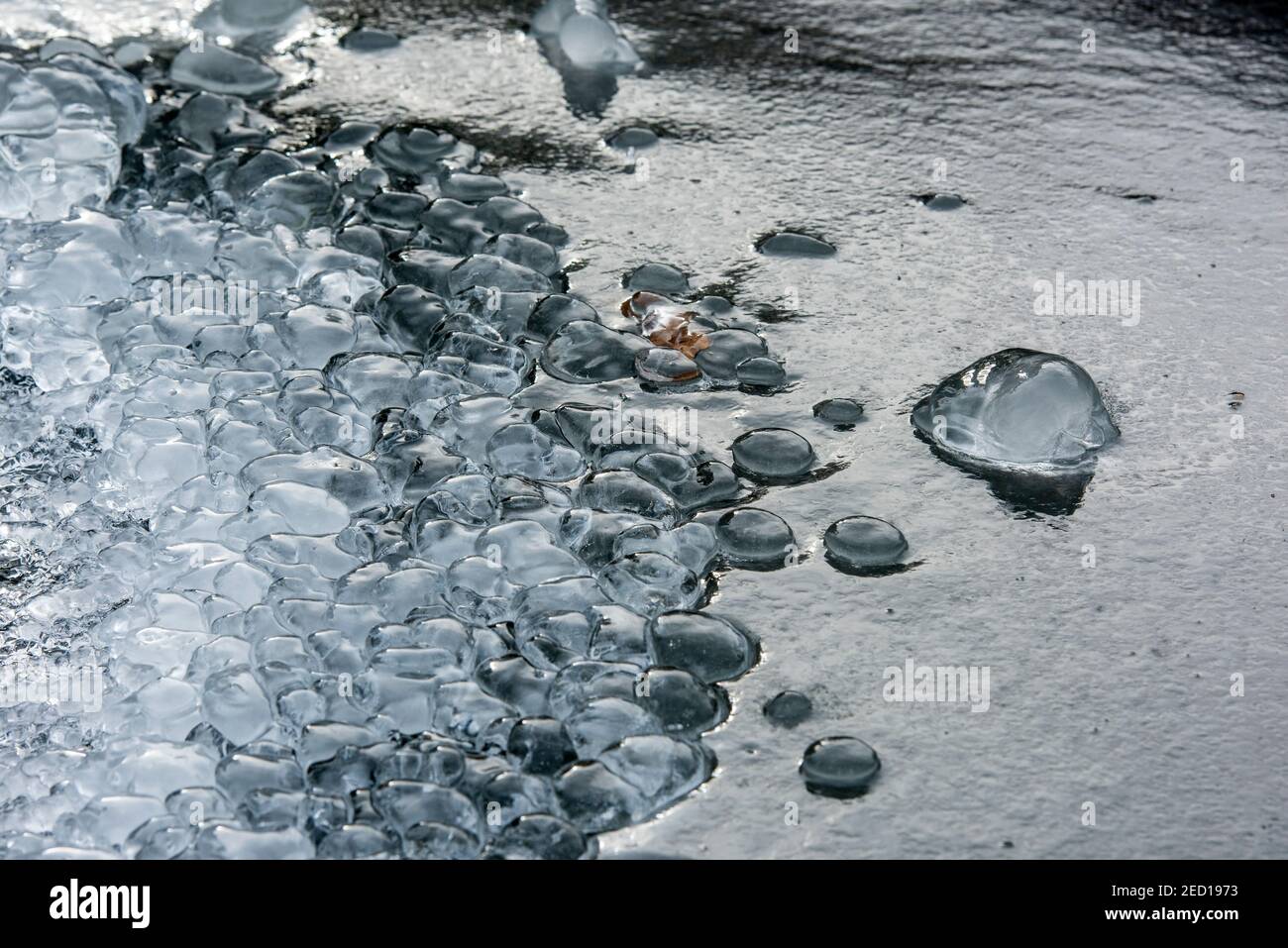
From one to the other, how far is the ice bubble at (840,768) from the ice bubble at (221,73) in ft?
7.02

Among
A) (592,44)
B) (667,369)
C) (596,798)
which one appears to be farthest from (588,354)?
(592,44)

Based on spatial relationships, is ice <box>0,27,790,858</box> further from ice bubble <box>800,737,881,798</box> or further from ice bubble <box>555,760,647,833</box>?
ice bubble <box>800,737,881,798</box>

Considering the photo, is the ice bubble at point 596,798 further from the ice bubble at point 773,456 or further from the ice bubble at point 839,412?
the ice bubble at point 839,412

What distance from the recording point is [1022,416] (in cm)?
225

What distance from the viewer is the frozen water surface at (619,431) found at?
177 cm

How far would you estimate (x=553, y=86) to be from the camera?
3.28 meters

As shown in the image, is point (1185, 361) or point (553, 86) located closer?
point (1185, 361)

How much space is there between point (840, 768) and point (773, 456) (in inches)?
24.0

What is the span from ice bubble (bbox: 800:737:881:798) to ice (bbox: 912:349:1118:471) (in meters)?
0.65
